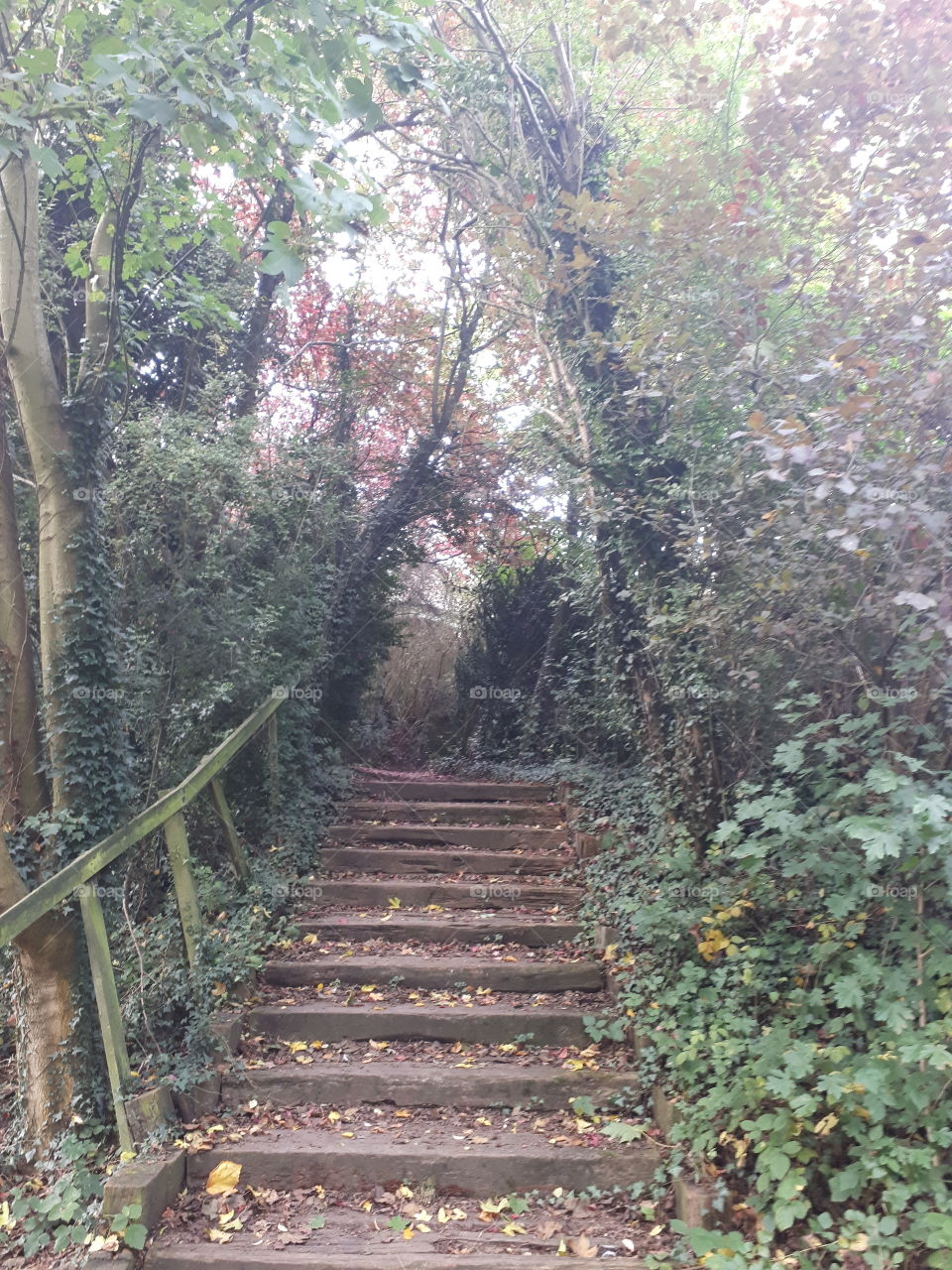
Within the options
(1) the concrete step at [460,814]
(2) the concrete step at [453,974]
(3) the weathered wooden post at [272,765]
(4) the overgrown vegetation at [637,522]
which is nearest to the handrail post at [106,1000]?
(4) the overgrown vegetation at [637,522]

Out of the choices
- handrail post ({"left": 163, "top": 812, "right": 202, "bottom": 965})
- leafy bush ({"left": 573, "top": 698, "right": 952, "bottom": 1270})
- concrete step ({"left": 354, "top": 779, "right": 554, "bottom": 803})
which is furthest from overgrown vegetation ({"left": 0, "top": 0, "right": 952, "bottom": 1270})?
concrete step ({"left": 354, "top": 779, "right": 554, "bottom": 803})

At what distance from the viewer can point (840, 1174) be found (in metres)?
2.79

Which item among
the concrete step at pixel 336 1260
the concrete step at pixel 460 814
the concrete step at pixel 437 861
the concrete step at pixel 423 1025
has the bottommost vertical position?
the concrete step at pixel 336 1260

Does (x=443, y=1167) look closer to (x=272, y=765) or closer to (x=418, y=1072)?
(x=418, y=1072)

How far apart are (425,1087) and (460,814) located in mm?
3068

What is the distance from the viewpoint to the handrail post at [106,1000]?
3.40m

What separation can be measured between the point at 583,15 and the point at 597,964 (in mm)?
7423

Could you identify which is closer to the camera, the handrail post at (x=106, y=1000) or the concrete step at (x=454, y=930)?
the handrail post at (x=106, y=1000)

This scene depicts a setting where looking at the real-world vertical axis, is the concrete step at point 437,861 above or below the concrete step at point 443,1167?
above

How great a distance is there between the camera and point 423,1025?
14.1ft

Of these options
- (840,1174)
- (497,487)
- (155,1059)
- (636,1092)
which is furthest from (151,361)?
(840,1174)

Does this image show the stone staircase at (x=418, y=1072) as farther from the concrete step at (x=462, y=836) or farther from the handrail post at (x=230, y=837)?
the handrail post at (x=230, y=837)

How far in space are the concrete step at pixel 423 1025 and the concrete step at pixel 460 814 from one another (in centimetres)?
250

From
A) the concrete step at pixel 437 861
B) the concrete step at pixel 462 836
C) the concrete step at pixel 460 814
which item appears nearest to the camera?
the concrete step at pixel 437 861
